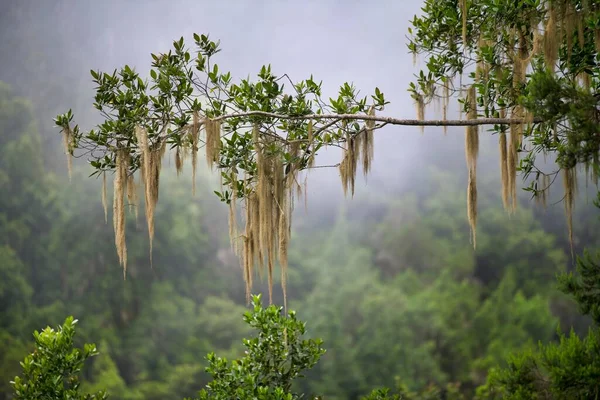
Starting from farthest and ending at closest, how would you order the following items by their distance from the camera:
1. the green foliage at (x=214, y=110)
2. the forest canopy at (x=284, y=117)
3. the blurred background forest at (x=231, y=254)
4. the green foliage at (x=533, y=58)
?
Answer: the blurred background forest at (x=231, y=254) < the green foliage at (x=214, y=110) < the forest canopy at (x=284, y=117) < the green foliage at (x=533, y=58)

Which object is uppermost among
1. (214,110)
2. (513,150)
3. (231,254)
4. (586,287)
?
(214,110)

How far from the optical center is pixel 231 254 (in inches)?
581

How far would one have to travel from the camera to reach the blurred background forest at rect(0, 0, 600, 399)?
13.6 m

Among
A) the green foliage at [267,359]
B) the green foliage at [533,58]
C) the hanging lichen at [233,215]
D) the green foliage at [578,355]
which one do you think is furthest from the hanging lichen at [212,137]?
the green foliage at [578,355]

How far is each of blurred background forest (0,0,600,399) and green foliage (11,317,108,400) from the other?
913 centimetres

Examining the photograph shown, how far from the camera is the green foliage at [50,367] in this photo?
14.3 ft

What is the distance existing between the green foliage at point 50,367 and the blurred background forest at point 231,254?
9.13 m

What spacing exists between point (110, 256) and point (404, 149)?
7.02 m

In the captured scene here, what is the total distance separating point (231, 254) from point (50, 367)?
10361mm

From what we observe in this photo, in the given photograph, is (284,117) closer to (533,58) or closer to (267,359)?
(533,58)

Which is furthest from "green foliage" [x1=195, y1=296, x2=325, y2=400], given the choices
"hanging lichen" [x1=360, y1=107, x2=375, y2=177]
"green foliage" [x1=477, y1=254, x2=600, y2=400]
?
"green foliage" [x1=477, y1=254, x2=600, y2=400]

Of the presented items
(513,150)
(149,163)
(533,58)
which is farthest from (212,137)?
(533,58)

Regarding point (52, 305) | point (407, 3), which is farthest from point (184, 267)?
point (407, 3)

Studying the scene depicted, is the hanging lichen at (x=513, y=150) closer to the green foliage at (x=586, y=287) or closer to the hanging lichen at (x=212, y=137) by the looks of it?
the green foliage at (x=586, y=287)
